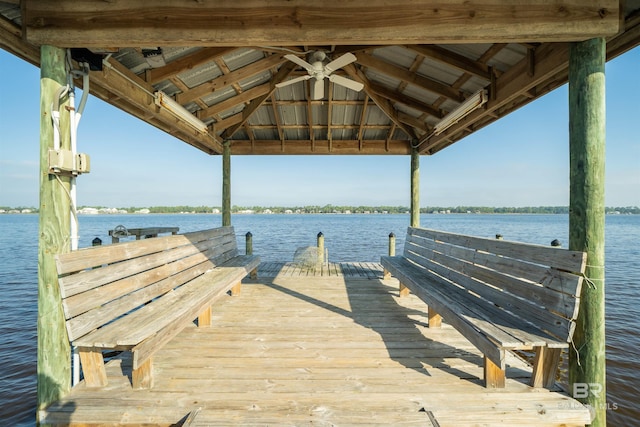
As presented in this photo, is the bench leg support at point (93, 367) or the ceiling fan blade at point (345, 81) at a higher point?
the ceiling fan blade at point (345, 81)

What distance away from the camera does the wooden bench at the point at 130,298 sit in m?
2.34

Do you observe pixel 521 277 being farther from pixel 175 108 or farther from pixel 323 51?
pixel 175 108

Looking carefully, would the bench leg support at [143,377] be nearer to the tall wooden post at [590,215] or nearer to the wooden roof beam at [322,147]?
→ the tall wooden post at [590,215]

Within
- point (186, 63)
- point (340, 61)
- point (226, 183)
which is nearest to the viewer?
point (340, 61)

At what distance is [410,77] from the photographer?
5148mm

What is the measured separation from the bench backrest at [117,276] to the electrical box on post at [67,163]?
2.27 ft

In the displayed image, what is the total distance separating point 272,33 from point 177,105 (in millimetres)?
2962

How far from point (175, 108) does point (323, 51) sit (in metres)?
2.50

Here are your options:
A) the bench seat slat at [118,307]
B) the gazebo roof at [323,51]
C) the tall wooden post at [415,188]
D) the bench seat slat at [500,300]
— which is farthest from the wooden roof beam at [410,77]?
the bench seat slat at [118,307]

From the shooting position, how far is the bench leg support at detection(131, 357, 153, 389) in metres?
2.55

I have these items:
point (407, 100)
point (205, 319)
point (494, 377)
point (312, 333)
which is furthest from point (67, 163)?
point (407, 100)

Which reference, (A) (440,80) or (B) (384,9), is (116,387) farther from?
(A) (440,80)

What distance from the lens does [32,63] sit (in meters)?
3.02

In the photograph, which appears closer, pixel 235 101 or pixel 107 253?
pixel 107 253
